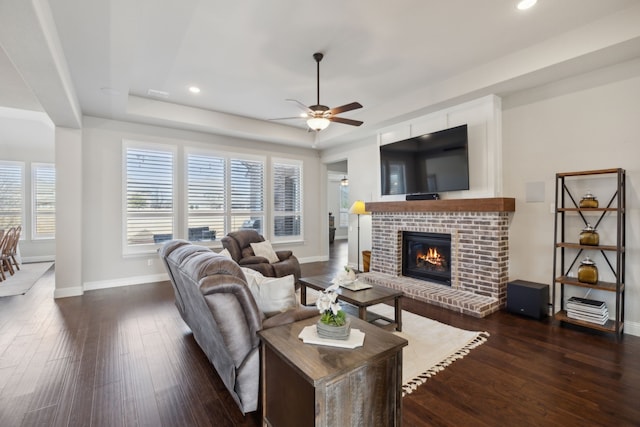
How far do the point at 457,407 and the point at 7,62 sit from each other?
20.0 ft

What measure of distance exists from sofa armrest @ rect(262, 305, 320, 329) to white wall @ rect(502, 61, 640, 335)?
343cm

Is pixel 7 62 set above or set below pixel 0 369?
above

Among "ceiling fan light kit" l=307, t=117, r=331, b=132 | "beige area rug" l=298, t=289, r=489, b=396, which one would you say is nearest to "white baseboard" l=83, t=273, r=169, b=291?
"ceiling fan light kit" l=307, t=117, r=331, b=132

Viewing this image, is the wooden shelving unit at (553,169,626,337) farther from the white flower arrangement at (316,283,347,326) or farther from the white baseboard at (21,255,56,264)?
the white baseboard at (21,255,56,264)

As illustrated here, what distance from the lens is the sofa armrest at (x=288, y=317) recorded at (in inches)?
74.0

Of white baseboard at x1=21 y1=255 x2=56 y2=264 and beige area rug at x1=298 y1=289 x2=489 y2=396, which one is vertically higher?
white baseboard at x1=21 y1=255 x2=56 y2=264

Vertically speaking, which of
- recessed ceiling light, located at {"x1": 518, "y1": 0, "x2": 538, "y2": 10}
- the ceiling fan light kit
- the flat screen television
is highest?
recessed ceiling light, located at {"x1": 518, "y1": 0, "x2": 538, "y2": 10}

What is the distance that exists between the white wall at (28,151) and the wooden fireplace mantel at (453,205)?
7.65m

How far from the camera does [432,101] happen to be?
14.5 feet

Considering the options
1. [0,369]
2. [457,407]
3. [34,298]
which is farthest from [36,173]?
[457,407]

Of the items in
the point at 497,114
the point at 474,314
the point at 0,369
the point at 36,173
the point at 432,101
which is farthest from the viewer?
the point at 36,173

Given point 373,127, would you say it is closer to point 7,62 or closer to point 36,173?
point 7,62

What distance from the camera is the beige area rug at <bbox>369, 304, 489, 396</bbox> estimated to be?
2.40 m

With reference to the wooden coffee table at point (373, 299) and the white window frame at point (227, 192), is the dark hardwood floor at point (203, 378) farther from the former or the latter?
the white window frame at point (227, 192)
